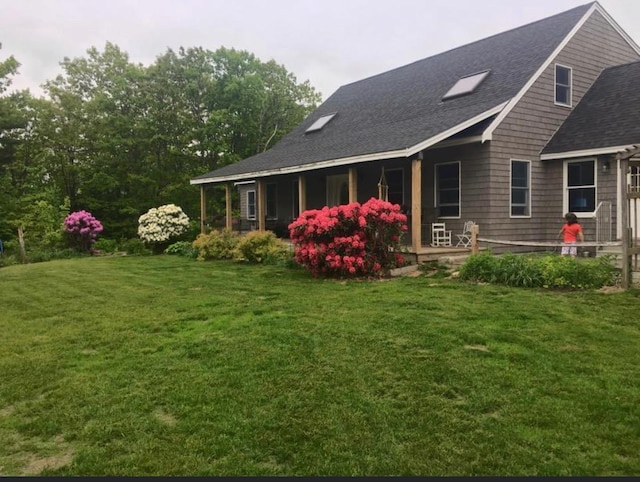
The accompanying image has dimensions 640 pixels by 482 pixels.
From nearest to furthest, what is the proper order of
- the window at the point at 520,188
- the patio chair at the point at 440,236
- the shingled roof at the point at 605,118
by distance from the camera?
the shingled roof at the point at 605,118 < the window at the point at 520,188 < the patio chair at the point at 440,236

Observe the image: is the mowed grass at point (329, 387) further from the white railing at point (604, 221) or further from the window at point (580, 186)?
the window at point (580, 186)

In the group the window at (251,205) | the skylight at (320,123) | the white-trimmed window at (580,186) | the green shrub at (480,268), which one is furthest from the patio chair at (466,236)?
the window at (251,205)

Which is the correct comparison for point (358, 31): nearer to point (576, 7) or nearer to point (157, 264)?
point (576, 7)

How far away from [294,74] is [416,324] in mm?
35091

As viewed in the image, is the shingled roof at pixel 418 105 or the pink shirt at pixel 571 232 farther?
the shingled roof at pixel 418 105

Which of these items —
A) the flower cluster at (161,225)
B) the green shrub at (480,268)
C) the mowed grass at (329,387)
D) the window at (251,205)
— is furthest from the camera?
the window at (251,205)

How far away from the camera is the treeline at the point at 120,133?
28312mm

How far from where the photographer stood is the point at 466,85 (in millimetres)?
14680

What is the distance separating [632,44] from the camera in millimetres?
15344

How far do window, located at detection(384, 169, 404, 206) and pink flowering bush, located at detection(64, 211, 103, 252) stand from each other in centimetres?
1169

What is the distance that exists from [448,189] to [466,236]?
57.8 inches

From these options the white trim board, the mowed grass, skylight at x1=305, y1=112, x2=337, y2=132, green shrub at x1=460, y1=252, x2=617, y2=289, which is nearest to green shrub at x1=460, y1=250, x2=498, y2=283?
green shrub at x1=460, y1=252, x2=617, y2=289

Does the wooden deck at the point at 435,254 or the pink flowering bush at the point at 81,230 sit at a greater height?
the pink flowering bush at the point at 81,230

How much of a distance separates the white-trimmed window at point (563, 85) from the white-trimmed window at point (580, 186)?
1.99 metres
